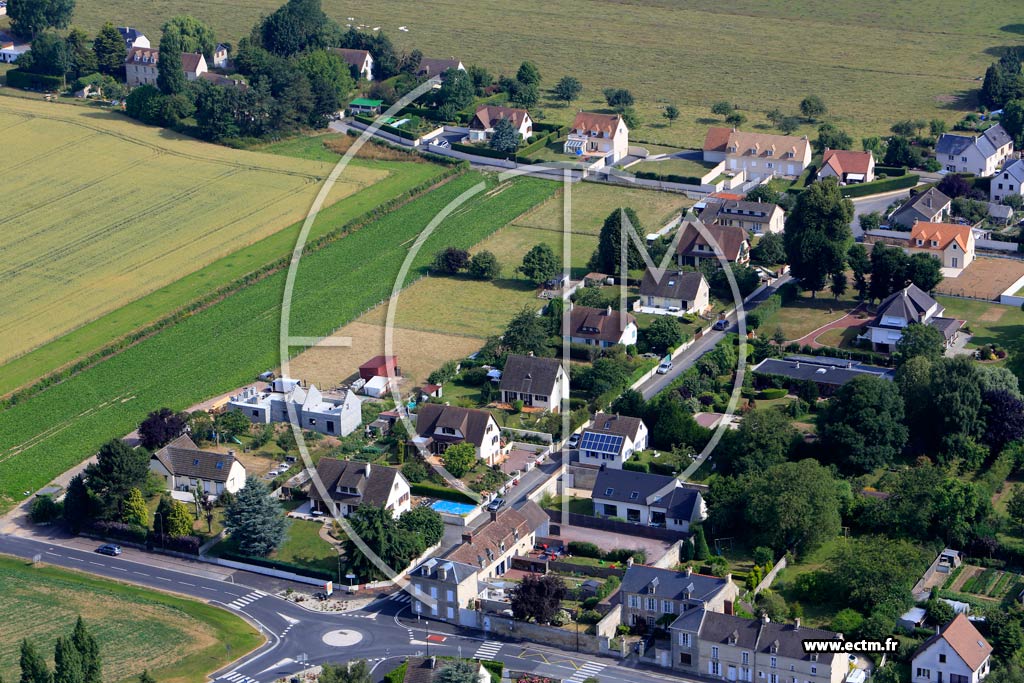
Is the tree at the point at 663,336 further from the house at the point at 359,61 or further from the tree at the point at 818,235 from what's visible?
the house at the point at 359,61

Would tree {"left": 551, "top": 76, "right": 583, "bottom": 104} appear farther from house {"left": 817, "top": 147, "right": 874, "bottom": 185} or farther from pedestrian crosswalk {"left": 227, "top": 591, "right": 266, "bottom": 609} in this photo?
pedestrian crosswalk {"left": 227, "top": 591, "right": 266, "bottom": 609}

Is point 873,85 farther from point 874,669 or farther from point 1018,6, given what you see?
point 874,669

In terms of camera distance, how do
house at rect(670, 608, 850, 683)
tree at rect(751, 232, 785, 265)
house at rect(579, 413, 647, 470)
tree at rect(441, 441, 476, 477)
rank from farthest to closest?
tree at rect(751, 232, 785, 265) < house at rect(579, 413, 647, 470) < tree at rect(441, 441, 476, 477) < house at rect(670, 608, 850, 683)

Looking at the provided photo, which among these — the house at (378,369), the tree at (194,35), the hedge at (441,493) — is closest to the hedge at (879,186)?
the house at (378,369)

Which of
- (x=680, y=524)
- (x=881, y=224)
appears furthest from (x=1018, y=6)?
(x=680, y=524)

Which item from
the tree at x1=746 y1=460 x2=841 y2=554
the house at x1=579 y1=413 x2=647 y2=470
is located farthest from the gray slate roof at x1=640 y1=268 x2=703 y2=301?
the tree at x1=746 y1=460 x2=841 y2=554

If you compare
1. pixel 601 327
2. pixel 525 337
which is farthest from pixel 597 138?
pixel 525 337
